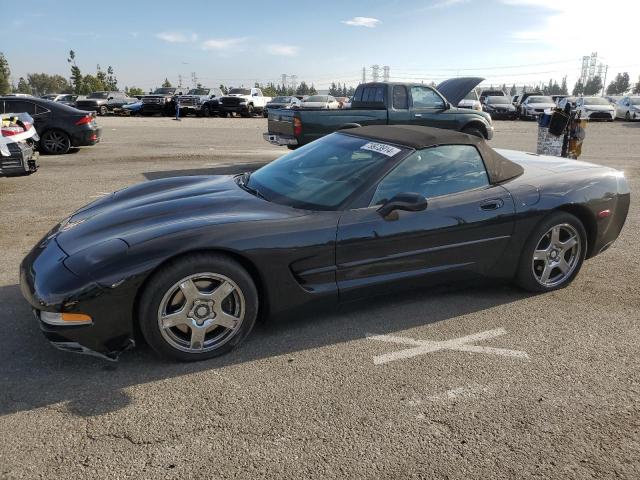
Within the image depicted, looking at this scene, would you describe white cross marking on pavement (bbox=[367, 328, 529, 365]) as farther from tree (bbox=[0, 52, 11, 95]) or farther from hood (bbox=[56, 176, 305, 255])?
tree (bbox=[0, 52, 11, 95])

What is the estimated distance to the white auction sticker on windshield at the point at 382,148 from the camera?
376 centimetres

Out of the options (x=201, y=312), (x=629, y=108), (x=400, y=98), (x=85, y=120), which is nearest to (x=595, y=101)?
(x=629, y=108)

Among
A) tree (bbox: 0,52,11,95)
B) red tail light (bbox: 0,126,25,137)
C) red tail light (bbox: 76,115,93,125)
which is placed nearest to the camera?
red tail light (bbox: 0,126,25,137)

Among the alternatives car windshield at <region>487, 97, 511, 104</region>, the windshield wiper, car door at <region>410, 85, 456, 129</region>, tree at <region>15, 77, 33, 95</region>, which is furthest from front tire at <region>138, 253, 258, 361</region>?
tree at <region>15, 77, 33, 95</region>

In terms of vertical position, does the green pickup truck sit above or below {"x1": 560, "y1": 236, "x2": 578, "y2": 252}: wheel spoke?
above

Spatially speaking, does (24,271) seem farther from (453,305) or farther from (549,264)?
(549,264)

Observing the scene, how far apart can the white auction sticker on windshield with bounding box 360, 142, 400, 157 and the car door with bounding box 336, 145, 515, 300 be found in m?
0.12

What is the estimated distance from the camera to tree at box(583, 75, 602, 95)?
118m

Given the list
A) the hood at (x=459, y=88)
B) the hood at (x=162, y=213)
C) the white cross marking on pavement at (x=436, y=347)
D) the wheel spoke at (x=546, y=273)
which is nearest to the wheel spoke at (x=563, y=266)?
the wheel spoke at (x=546, y=273)

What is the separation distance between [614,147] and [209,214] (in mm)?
16110

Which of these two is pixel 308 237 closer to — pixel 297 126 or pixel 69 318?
pixel 69 318

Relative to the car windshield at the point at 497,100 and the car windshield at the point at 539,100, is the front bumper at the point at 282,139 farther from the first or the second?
the car windshield at the point at 539,100

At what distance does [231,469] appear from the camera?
227 centimetres

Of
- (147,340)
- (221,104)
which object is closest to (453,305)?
(147,340)
